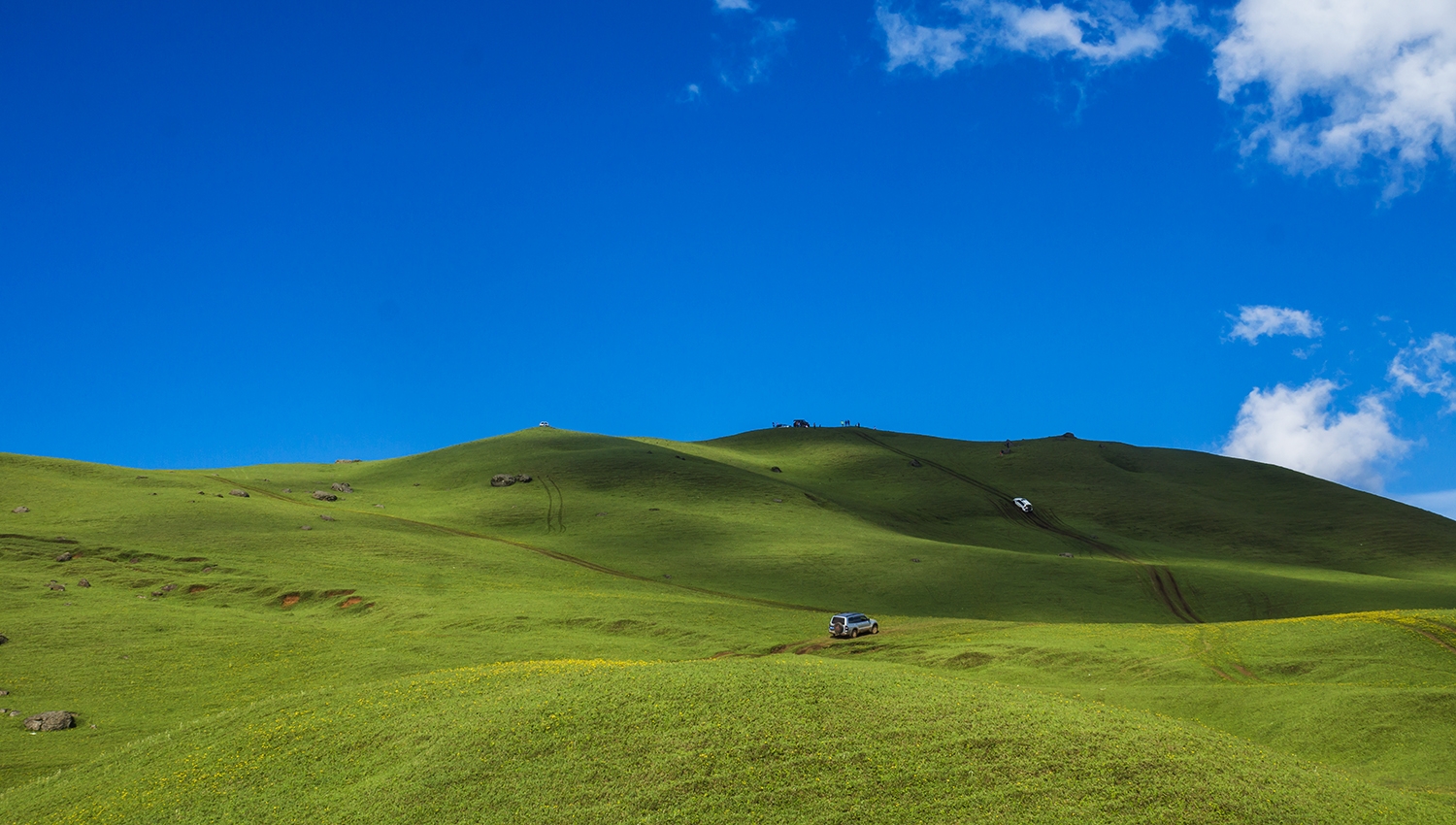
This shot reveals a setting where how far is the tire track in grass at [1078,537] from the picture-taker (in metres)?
82.2

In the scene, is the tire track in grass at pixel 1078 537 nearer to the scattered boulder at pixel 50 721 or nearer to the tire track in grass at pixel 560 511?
the tire track in grass at pixel 560 511

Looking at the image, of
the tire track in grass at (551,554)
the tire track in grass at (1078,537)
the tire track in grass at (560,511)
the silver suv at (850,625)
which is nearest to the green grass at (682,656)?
the tire track in grass at (560,511)

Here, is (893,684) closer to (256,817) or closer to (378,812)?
(378,812)

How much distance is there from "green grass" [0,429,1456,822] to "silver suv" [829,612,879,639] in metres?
2.05

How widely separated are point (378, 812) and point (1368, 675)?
4270cm

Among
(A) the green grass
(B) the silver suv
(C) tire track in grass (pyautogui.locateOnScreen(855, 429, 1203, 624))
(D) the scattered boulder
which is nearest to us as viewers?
(A) the green grass

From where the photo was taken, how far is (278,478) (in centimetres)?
12375

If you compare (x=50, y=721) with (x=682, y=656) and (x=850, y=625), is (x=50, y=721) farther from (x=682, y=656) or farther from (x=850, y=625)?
(x=850, y=625)

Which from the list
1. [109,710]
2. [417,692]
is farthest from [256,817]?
[109,710]

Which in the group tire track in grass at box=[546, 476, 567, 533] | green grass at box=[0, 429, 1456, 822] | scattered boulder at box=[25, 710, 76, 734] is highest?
tire track in grass at box=[546, 476, 567, 533]

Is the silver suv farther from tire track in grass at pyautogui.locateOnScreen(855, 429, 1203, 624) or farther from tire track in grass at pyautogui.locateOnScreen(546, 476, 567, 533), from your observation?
tire track in grass at pyautogui.locateOnScreen(546, 476, 567, 533)

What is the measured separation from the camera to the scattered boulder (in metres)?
37.2

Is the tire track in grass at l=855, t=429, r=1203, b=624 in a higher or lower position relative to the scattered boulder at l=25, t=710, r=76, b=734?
higher

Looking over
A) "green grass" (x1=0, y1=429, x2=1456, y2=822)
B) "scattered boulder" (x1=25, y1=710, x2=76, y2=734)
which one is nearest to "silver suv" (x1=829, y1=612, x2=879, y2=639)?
"green grass" (x1=0, y1=429, x2=1456, y2=822)
